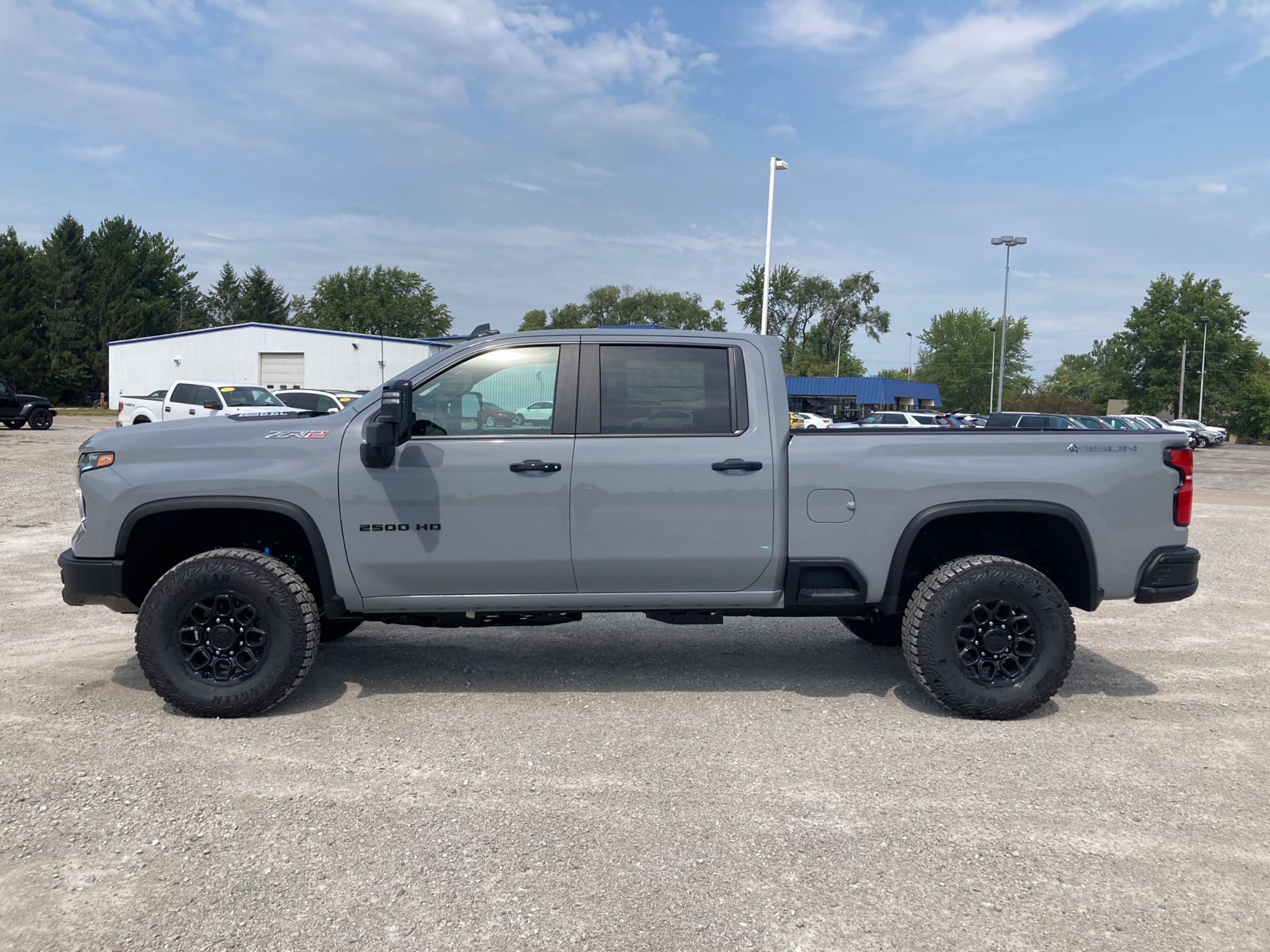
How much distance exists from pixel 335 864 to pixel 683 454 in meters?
2.41

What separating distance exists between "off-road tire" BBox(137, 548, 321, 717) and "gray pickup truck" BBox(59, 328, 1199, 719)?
0.01m

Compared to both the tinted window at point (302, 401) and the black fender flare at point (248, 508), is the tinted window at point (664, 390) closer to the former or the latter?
the black fender flare at point (248, 508)

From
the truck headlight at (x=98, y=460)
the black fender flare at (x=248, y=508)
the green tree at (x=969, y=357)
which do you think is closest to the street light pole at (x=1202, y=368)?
the green tree at (x=969, y=357)

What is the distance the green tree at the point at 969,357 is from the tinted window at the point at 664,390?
335ft

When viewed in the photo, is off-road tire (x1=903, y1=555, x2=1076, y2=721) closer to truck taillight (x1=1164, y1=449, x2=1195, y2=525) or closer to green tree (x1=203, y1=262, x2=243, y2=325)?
truck taillight (x1=1164, y1=449, x2=1195, y2=525)

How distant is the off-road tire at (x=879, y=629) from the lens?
5.98m

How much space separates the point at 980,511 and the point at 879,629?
1.67 meters

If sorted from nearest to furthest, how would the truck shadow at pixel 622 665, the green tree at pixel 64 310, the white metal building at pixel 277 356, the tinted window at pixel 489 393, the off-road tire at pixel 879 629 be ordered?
1. the tinted window at pixel 489 393
2. the truck shadow at pixel 622 665
3. the off-road tire at pixel 879 629
4. the white metal building at pixel 277 356
5. the green tree at pixel 64 310

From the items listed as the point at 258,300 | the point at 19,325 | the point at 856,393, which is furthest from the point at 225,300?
the point at 856,393

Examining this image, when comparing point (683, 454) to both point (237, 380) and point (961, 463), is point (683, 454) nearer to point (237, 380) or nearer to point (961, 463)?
point (961, 463)

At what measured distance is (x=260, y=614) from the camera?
4.52 metres

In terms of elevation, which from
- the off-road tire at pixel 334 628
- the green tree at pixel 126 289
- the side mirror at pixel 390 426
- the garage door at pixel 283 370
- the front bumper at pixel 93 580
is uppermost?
the green tree at pixel 126 289

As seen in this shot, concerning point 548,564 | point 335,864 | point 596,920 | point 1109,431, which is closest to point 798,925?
point 596,920

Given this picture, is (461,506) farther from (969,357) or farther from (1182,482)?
(969,357)
